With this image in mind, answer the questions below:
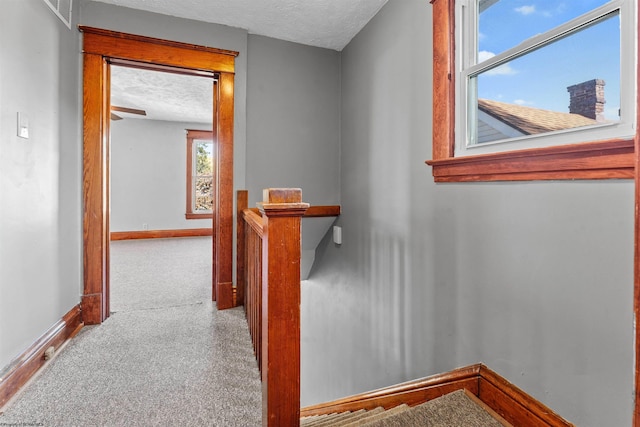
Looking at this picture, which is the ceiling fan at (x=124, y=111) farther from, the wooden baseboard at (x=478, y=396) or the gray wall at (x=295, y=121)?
the wooden baseboard at (x=478, y=396)

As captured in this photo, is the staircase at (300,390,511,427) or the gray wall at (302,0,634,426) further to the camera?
the staircase at (300,390,511,427)

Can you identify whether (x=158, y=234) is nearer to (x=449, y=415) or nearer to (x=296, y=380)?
(x=296, y=380)

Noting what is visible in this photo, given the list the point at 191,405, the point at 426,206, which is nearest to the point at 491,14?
the point at 426,206

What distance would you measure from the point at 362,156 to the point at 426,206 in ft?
2.95

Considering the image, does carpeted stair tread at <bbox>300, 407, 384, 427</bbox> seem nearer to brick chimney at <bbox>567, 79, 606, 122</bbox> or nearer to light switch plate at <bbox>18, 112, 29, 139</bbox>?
brick chimney at <bbox>567, 79, 606, 122</bbox>

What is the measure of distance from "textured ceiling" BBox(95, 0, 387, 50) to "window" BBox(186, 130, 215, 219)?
14.0 feet

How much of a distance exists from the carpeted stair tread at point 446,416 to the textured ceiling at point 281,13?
2.43 meters

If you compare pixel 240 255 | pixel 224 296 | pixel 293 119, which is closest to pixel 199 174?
pixel 293 119

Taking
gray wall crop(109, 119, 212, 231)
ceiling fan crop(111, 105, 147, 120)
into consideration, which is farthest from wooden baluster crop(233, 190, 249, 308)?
gray wall crop(109, 119, 212, 231)

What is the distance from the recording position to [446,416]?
1.35 metres

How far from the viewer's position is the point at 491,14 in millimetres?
1558

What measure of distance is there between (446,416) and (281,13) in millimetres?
2658

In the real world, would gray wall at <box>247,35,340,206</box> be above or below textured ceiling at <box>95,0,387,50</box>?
below

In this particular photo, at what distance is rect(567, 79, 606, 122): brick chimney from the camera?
3.61 feet
